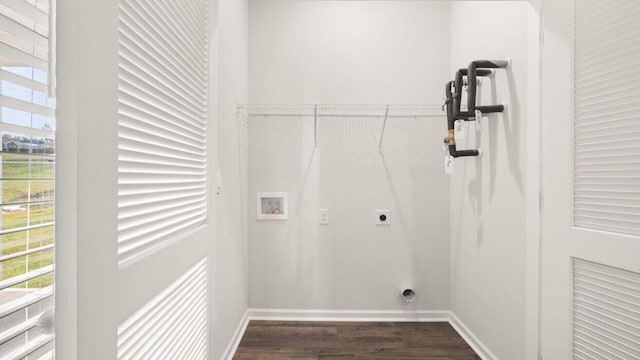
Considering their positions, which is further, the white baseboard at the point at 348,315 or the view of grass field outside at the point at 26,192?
the white baseboard at the point at 348,315

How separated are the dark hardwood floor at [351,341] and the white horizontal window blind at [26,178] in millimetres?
1719

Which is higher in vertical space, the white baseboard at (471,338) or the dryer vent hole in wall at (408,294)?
the dryer vent hole in wall at (408,294)

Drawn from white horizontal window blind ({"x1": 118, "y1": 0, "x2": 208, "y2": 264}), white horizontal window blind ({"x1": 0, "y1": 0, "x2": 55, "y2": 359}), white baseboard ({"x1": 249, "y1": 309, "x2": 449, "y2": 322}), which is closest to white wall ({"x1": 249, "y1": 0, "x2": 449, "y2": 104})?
white horizontal window blind ({"x1": 118, "y1": 0, "x2": 208, "y2": 264})

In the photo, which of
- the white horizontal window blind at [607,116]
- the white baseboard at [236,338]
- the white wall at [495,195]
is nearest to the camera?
the white horizontal window blind at [607,116]

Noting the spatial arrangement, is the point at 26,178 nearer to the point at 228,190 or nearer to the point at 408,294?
the point at 228,190

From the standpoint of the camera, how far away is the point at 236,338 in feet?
7.36

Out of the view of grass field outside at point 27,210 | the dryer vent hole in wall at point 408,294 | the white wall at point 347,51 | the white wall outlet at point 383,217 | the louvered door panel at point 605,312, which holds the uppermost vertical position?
the white wall at point 347,51

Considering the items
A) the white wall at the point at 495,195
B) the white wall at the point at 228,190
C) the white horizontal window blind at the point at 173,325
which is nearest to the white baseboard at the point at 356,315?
the white wall at the point at 495,195

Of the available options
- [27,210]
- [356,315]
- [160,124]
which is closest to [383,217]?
[356,315]

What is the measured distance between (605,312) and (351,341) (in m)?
1.45

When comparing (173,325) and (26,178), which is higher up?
(26,178)

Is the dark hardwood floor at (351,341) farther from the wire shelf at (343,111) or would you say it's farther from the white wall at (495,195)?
the wire shelf at (343,111)

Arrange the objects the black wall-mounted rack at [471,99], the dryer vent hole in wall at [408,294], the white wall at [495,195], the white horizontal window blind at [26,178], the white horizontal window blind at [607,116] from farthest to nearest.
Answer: the dryer vent hole in wall at [408,294] → the black wall-mounted rack at [471,99] → the white wall at [495,195] → the white horizontal window blind at [607,116] → the white horizontal window blind at [26,178]

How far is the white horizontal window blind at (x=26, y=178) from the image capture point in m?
0.56
